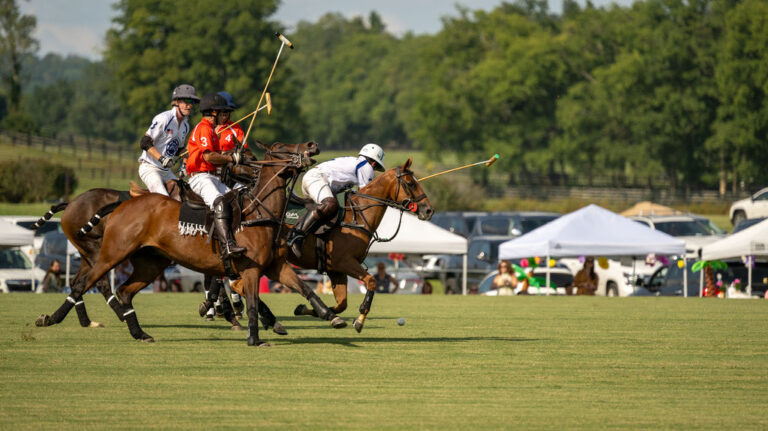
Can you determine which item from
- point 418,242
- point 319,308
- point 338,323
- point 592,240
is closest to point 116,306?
point 319,308

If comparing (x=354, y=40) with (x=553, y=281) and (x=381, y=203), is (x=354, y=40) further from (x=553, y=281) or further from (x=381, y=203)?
(x=381, y=203)

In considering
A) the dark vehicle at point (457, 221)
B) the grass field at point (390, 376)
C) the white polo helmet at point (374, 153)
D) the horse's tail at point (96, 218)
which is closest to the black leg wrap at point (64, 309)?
the grass field at point (390, 376)

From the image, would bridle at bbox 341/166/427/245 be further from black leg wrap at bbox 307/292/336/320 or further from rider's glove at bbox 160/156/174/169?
rider's glove at bbox 160/156/174/169

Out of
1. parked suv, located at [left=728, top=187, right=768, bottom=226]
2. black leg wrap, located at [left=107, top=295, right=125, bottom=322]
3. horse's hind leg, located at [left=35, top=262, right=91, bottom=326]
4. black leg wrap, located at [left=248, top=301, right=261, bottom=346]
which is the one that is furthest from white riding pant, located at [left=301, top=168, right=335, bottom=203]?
parked suv, located at [left=728, top=187, right=768, bottom=226]

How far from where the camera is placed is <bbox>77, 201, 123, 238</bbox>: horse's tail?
47.2 ft

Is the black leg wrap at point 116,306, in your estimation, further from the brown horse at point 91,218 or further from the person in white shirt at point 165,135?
the person in white shirt at point 165,135

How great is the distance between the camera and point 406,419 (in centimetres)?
854

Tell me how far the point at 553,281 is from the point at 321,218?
65.2 ft

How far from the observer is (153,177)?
15.1m

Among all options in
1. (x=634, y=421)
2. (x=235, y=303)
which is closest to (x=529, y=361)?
(x=634, y=421)

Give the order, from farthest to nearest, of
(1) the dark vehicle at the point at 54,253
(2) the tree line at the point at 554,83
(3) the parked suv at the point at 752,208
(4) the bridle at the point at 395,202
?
(2) the tree line at the point at 554,83 < (3) the parked suv at the point at 752,208 < (1) the dark vehicle at the point at 54,253 < (4) the bridle at the point at 395,202

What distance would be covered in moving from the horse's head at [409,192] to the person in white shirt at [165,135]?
8.88 feet

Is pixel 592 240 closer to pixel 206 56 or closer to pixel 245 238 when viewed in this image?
pixel 245 238

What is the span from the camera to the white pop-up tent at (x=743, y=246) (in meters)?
28.5
